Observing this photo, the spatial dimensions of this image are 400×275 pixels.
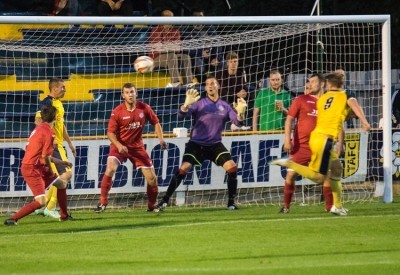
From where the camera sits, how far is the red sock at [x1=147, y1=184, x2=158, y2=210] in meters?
18.8

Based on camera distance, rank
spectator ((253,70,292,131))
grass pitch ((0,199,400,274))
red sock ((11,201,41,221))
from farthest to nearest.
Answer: spectator ((253,70,292,131)) → red sock ((11,201,41,221)) → grass pitch ((0,199,400,274))

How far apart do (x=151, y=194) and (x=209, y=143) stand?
48.6 inches

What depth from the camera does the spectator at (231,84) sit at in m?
20.6

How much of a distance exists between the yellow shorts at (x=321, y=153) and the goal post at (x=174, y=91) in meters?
2.52

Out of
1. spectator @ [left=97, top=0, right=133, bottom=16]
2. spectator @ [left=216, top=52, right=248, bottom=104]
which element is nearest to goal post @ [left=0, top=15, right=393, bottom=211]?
spectator @ [left=216, top=52, right=248, bottom=104]

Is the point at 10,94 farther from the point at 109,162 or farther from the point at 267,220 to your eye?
the point at 267,220

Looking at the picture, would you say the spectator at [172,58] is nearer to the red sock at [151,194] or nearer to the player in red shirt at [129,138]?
the player in red shirt at [129,138]

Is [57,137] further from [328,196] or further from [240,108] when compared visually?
[328,196]

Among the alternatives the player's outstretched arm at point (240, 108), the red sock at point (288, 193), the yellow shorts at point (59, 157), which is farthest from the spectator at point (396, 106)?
the yellow shorts at point (59, 157)

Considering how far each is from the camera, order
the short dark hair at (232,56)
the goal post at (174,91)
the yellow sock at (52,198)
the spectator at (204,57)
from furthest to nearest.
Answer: the spectator at (204,57), the short dark hair at (232,56), the goal post at (174,91), the yellow sock at (52,198)

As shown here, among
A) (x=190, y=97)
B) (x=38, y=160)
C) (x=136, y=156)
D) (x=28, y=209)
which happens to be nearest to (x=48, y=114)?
(x=38, y=160)

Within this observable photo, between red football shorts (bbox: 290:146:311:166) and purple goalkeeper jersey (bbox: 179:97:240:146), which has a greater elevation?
purple goalkeeper jersey (bbox: 179:97:240:146)

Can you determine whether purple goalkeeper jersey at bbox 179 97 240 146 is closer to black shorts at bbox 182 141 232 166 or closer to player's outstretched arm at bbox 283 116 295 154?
black shorts at bbox 182 141 232 166

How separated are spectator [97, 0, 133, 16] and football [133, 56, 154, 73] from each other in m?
2.79
